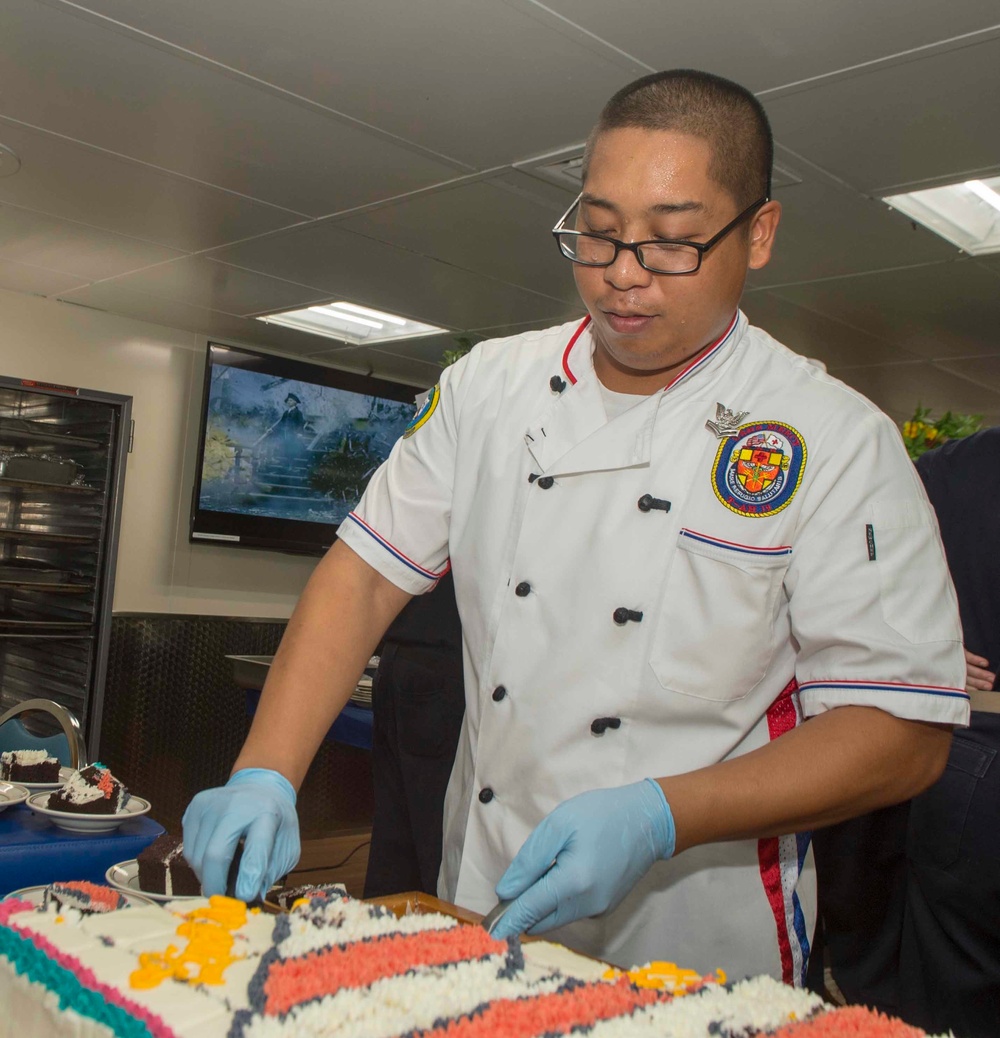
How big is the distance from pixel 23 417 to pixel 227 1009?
4614 mm

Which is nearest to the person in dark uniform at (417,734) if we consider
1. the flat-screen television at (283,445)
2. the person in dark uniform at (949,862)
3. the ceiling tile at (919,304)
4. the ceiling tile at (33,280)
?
the person in dark uniform at (949,862)

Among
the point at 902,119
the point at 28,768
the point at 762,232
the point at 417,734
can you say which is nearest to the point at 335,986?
the point at 762,232

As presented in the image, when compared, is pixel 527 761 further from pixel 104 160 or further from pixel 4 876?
pixel 104 160

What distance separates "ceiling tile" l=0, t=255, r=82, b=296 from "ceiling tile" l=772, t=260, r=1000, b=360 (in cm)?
328

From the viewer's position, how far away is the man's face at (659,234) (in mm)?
1166

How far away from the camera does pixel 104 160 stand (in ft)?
11.3

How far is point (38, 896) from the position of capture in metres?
1.23

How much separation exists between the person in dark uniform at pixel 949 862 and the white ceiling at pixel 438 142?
1087 mm

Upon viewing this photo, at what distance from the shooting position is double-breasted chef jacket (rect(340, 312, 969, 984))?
3.87ft

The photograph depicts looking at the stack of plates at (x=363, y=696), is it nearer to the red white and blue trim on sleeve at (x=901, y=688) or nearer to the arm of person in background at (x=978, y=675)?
the arm of person in background at (x=978, y=675)

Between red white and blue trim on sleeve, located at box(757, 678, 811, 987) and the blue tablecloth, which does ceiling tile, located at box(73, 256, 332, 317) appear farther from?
red white and blue trim on sleeve, located at box(757, 678, 811, 987)

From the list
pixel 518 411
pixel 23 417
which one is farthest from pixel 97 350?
pixel 518 411

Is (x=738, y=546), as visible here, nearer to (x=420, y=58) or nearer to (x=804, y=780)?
(x=804, y=780)

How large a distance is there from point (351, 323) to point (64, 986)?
194 inches
